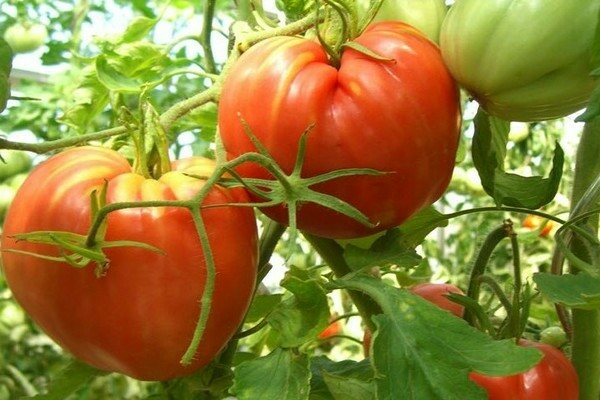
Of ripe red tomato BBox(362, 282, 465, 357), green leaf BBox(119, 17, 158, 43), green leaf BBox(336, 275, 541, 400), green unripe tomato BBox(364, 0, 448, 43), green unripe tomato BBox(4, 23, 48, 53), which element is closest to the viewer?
green leaf BBox(336, 275, 541, 400)

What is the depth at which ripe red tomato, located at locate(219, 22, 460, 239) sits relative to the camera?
19.6 inches

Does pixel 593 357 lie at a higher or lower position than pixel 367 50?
lower

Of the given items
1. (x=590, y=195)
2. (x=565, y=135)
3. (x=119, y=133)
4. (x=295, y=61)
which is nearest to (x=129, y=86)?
(x=119, y=133)

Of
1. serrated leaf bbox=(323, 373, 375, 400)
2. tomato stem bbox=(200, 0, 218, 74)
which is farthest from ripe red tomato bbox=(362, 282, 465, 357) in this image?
tomato stem bbox=(200, 0, 218, 74)

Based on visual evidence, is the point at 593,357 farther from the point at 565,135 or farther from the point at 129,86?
the point at 565,135

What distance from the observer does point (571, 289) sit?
525mm

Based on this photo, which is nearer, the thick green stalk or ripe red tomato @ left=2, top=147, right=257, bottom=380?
ripe red tomato @ left=2, top=147, right=257, bottom=380

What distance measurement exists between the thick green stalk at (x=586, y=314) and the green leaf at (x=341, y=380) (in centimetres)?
16

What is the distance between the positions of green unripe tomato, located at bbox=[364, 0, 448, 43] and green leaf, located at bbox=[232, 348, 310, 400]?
227mm

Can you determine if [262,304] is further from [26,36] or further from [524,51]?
[26,36]

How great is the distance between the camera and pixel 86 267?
50cm

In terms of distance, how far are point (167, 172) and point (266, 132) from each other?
0.27 ft

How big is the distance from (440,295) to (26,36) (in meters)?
1.42

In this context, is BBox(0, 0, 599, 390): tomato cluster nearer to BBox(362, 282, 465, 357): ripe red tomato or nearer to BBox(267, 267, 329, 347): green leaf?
BBox(267, 267, 329, 347): green leaf
